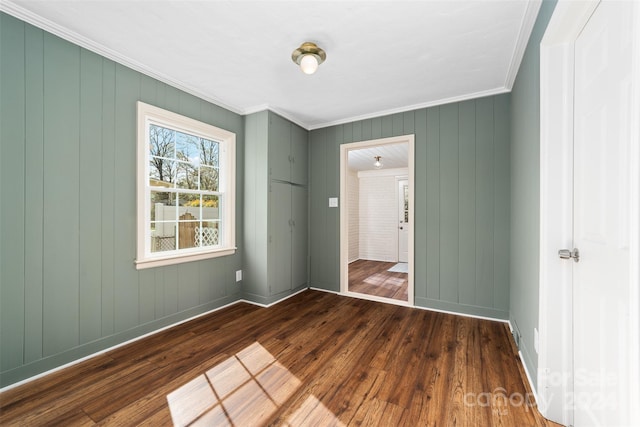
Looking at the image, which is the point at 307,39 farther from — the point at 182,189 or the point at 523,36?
the point at 182,189

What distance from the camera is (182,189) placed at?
9.49 ft

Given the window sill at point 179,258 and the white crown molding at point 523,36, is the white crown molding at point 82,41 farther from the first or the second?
the white crown molding at point 523,36

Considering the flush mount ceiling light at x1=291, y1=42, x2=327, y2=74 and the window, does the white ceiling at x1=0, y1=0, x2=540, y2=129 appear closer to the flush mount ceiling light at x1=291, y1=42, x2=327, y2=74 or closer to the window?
the flush mount ceiling light at x1=291, y1=42, x2=327, y2=74

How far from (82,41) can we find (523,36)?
343cm

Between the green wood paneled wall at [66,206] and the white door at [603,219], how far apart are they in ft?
10.4

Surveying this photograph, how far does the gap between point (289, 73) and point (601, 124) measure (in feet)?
7.71

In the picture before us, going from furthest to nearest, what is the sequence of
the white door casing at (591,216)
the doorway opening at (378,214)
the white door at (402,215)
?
the white door at (402,215)
the doorway opening at (378,214)
the white door casing at (591,216)

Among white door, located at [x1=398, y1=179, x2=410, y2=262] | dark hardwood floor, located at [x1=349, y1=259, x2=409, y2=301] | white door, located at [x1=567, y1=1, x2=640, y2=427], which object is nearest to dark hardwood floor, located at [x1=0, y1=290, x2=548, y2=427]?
white door, located at [x1=567, y1=1, x2=640, y2=427]

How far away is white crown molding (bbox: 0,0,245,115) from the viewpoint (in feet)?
5.81

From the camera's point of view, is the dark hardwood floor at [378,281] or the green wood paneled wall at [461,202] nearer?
the green wood paneled wall at [461,202]

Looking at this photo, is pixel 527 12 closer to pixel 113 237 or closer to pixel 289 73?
pixel 289 73

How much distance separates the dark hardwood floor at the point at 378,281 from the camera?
3.98 meters

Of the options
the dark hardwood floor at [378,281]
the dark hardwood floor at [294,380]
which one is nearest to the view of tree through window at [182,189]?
the dark hardwood floor at [294,380]

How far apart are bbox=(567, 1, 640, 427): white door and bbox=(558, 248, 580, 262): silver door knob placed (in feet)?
0.12
